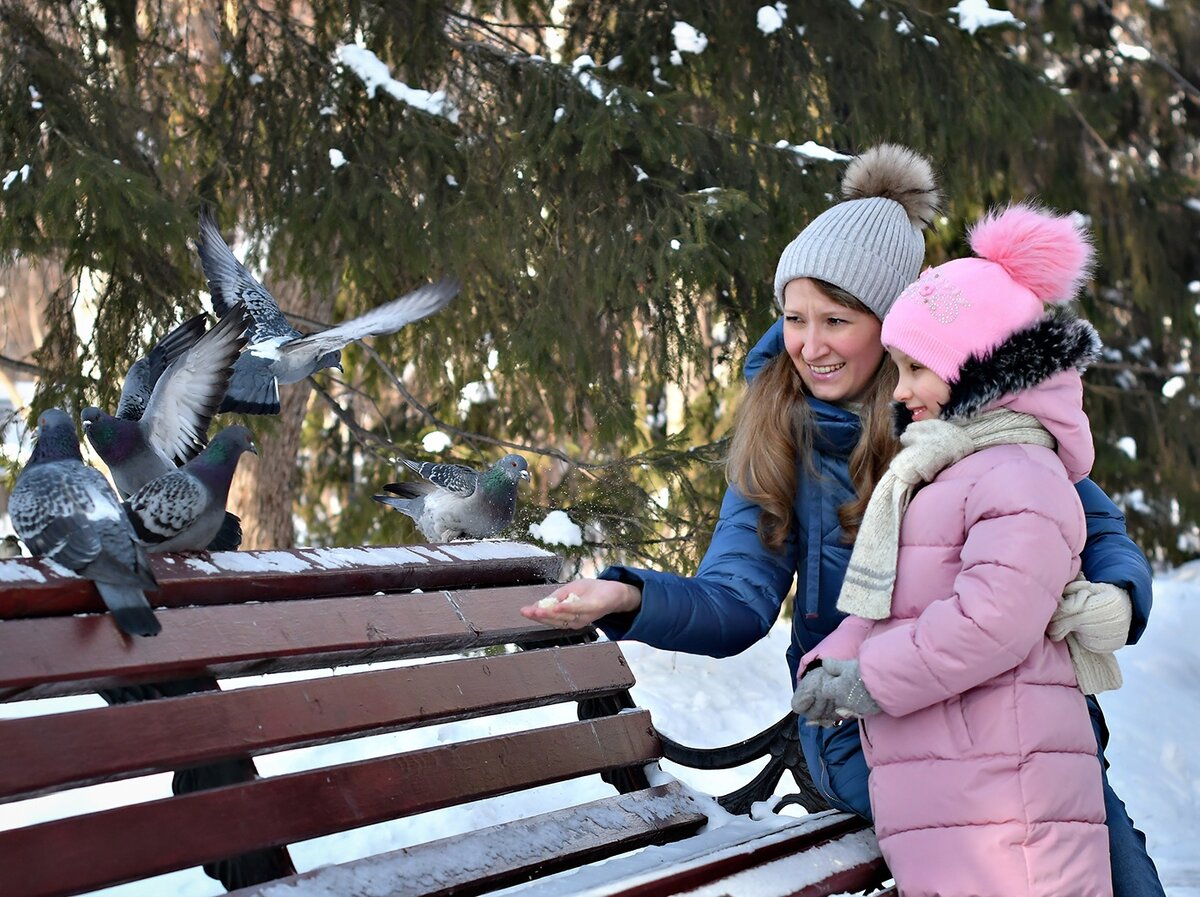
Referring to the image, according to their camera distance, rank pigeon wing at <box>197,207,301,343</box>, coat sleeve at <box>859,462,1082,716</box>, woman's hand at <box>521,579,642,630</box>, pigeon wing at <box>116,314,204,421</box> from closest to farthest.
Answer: coat sleeve at <box>859,462,1082,716</box> < woman's hand at <box>521,579,642,630</box> < pigeon wing at <box>116,314,204,421</box> < pigeon wing at <box>197,207,301,343</box>

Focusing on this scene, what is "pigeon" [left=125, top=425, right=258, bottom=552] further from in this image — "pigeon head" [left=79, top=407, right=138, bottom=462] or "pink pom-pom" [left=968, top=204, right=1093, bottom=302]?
"pink pom-pom" [left=968, top=204, right=1093, bottom=302]

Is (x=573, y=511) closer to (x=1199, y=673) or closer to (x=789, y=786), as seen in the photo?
(x=789, y=786)

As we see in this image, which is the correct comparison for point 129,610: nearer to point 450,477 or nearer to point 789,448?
point 789,448

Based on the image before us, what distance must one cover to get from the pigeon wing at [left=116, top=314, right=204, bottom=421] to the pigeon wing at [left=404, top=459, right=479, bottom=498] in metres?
1.60

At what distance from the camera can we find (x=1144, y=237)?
9039 mm

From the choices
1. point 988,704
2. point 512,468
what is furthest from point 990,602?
point 512,468

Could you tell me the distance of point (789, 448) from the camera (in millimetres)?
2822

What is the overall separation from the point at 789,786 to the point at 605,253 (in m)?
2.38

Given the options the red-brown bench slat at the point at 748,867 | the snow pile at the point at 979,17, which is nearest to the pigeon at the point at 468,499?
the red-brown bench slat at the point at 748,867

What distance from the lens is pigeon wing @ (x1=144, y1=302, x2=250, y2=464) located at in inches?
140

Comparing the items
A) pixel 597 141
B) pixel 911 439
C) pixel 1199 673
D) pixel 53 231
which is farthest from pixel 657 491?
pixel 911 439

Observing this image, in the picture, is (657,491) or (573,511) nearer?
(573,511)

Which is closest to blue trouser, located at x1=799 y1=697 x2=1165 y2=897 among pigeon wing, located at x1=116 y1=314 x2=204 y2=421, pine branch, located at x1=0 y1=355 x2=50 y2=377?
pigeon wing, located at x1=116 y1=314 x2=204 y2=421

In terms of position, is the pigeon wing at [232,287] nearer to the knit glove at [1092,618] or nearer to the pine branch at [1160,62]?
the knit glove at [1092,618]
